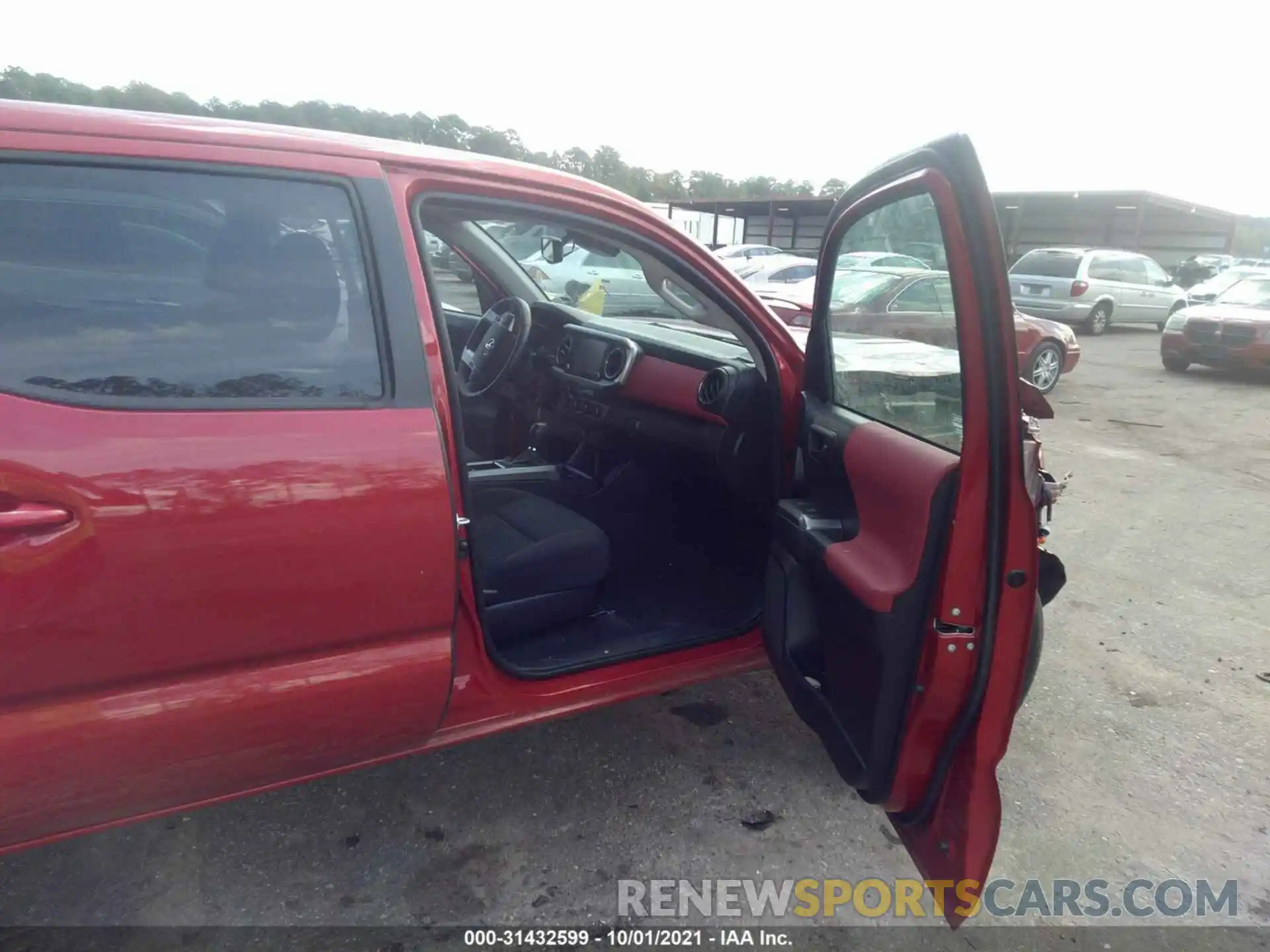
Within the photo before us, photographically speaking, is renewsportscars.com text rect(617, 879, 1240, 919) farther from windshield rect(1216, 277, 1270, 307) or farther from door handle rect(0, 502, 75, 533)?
Result: windshield rect(1216, 277, 1270, 307)

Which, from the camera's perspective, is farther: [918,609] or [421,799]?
[421,799]

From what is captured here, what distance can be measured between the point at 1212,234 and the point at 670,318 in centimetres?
3243

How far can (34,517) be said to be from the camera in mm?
1384

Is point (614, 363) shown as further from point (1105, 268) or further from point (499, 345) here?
point (1105, 268)

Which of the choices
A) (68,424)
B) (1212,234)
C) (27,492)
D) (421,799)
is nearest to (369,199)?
(68,424)

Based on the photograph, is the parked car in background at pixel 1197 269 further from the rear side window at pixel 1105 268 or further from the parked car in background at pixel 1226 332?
the parked car in background at pixel 1226 332

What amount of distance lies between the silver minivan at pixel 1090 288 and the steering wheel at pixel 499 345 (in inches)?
503

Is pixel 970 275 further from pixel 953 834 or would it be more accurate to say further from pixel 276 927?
pixel 276 927

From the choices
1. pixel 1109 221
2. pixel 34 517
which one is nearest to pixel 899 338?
pixel 34 517

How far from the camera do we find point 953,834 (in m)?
1.84

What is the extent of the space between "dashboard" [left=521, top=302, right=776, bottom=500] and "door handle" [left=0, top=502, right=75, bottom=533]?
5.86ft

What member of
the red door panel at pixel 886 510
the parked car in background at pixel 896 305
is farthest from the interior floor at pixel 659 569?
the parked car in background at pixel 896 305

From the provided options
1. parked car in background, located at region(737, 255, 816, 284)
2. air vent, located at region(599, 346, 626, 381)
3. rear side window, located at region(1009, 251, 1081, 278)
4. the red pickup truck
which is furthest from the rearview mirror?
rear side window, located at region(1009, 251, 1081, 278)

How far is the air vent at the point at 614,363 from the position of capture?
125 inches
